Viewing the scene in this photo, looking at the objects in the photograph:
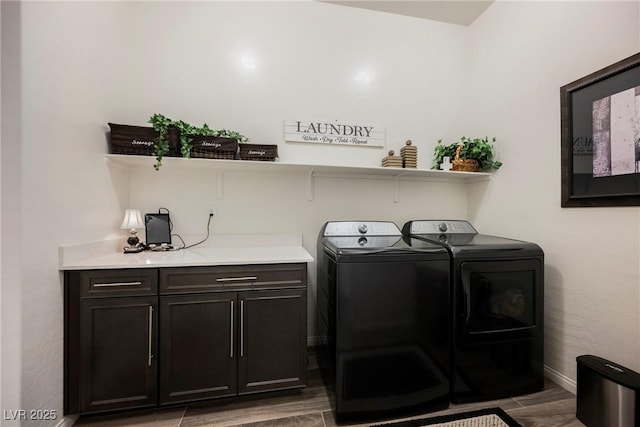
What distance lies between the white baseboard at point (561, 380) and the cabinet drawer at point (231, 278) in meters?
1.93

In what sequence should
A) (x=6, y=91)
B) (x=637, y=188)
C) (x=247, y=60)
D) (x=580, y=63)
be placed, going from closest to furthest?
(x=6, y=91)
(x=637, y=188)
(x=580, y=63)
(x=247, y=60)

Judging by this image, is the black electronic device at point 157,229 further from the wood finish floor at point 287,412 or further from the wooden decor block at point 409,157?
the wooden decor block at point 409,157

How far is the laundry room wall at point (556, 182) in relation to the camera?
1.45m

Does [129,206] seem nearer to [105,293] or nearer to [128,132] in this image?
[128,132]

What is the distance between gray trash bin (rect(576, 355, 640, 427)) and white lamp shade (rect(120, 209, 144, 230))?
298 centimetres

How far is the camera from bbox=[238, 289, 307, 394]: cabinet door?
1.54m

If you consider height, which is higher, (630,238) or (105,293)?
(630,238)

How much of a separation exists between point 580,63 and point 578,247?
4.01 feet

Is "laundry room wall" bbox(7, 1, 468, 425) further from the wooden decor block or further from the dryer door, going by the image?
the dryer door

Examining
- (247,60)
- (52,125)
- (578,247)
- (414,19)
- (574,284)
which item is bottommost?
(574,284)

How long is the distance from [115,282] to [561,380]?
9.81 feet

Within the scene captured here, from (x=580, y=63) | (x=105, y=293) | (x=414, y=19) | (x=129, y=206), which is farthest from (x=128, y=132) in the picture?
(x=580, y=63)

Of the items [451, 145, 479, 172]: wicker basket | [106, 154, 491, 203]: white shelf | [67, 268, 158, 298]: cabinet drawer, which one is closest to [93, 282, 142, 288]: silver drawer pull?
[67, 268, 158, 298]: cabinet drawer

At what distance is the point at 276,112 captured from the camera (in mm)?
2250
